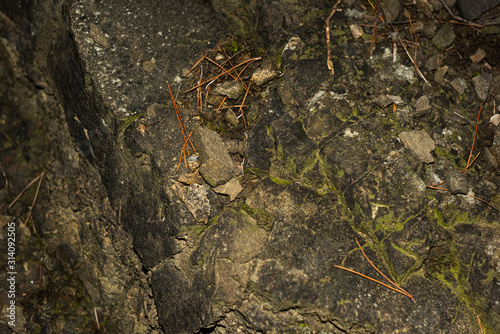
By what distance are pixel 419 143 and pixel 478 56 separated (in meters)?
0.71

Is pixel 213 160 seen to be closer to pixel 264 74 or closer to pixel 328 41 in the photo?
pixel 264 74

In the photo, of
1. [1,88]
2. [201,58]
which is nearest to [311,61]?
[201,58]

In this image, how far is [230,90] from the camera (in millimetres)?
1969

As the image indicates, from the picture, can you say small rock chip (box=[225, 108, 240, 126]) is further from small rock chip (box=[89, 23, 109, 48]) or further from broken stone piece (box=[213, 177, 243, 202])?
small rock chip (box=[89, 23, 109, 48])

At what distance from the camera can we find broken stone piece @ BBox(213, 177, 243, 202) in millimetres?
1851

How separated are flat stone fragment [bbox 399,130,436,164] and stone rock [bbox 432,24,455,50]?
1.87 ft

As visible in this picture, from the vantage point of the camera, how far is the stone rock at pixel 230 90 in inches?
77.5

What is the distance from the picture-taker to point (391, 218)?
5.85ft

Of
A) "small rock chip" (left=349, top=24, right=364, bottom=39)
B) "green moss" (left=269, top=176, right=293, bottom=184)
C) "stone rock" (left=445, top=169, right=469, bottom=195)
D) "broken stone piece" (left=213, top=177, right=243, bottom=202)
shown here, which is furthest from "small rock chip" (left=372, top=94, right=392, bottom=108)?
"broken stone piece" (left=213, top=177, right=243, bottom=202)

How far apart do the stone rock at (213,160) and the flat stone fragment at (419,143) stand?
87 cm

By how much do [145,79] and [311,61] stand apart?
89 centimetres

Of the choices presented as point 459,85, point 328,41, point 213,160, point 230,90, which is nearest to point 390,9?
point 328,41

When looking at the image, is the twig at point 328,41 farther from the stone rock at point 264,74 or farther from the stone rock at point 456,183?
the stone rock at point 456,183

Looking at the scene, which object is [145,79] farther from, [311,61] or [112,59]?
[311,61]
